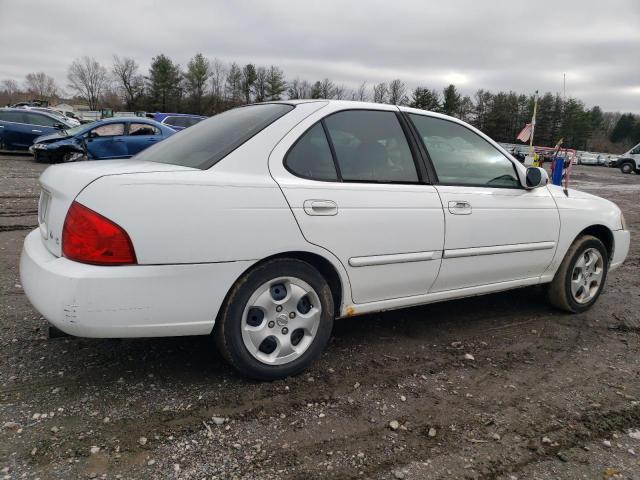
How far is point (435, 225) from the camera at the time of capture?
317 cm

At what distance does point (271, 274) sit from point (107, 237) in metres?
0.83

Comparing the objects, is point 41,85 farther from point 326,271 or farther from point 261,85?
point 326,271

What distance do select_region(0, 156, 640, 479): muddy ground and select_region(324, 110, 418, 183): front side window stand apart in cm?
119

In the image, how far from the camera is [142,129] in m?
12.6

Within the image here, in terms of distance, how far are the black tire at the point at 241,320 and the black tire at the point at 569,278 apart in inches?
91.2

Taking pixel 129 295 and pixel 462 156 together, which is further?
pixel 462 156

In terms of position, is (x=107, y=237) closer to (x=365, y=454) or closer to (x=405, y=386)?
(x=365, y=454)

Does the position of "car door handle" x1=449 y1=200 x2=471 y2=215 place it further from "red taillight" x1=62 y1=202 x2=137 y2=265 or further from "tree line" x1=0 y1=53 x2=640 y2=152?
"tree line" x1=0 y1=53 x2=640 y2=152

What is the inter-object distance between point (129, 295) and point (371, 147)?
1.71m

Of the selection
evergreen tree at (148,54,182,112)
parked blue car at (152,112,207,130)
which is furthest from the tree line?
parked blue car at (152,112,207,130)

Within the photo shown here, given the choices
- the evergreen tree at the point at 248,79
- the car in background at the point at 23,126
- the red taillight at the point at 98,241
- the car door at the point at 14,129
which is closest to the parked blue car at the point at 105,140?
the car in background at the point at 23,126

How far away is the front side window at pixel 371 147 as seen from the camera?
9.84 feet

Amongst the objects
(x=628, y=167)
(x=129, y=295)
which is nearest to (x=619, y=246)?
(x=129, y=295)

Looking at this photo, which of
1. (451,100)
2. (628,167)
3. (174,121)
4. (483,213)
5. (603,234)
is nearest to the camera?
(483,213)
